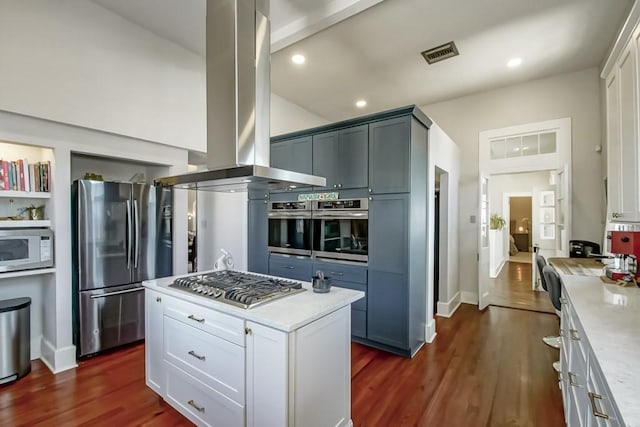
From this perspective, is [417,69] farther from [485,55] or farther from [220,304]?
[220,304]

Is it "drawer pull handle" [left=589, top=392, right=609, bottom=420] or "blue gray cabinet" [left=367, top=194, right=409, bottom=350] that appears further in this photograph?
"blue gray cabinet" [left=367, top=194, right=409, bottom=350]

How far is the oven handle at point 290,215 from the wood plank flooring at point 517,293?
11.3 ft

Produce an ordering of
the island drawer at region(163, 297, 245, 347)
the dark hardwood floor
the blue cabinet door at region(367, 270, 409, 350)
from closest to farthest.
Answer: the island drawer at region(163, 297, 245, 347)
the dark hardwood floor
the blue cabinet door at region(367, 270, 409, 350)

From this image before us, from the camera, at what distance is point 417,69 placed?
3.81m

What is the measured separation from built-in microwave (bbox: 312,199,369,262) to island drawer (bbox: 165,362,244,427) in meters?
1.89

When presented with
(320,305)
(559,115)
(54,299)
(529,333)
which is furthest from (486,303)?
(54,299)

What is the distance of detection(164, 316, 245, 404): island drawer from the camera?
1630 millimetres

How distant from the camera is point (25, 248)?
256cm

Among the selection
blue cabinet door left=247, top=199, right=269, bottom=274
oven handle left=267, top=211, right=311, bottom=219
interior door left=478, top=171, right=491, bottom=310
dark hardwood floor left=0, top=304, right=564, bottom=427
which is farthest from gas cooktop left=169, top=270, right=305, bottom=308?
interior door left=478, top=171, right=491, bottom=310

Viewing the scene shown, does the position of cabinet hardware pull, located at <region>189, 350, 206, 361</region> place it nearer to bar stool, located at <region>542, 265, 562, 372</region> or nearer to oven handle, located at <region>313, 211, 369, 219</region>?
oven handle, located at <region>313, 211, 369, 219</region>

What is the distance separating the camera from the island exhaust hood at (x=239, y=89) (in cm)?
194

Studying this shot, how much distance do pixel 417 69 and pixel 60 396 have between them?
4862 mm

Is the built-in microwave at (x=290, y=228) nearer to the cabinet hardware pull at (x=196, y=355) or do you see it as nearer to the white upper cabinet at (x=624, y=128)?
the cabinet hardware pull at (x=196, y=355)

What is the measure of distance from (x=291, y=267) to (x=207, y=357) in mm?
2011
